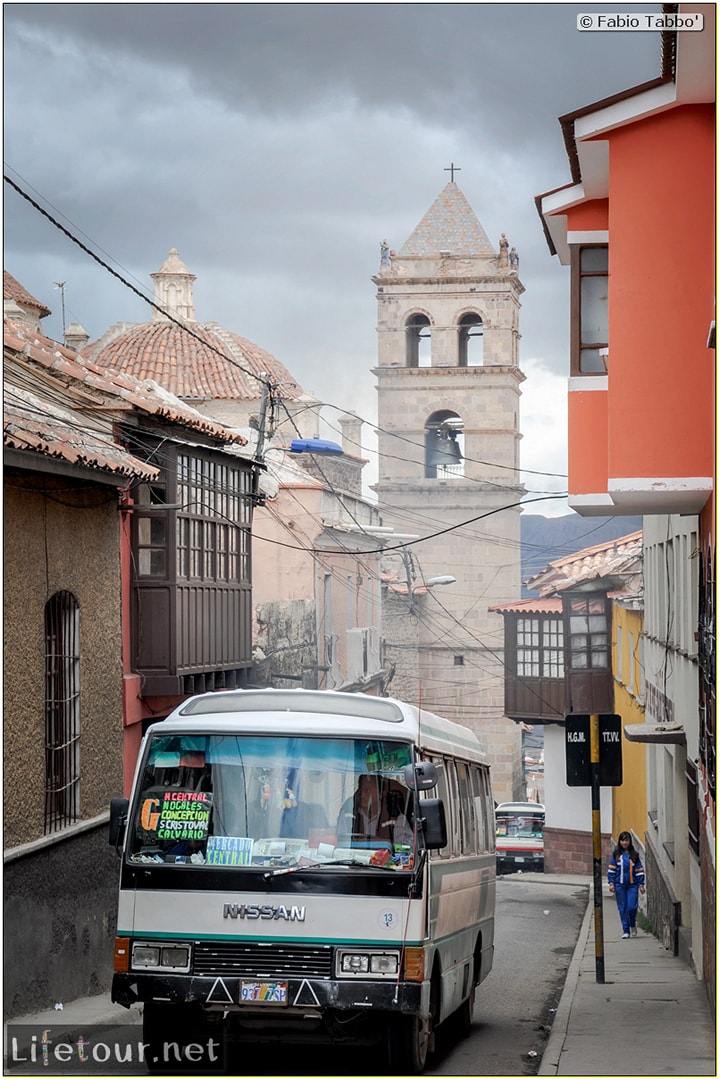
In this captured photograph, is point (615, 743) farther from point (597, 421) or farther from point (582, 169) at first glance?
point (582, 169)

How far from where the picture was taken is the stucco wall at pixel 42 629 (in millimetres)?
13109

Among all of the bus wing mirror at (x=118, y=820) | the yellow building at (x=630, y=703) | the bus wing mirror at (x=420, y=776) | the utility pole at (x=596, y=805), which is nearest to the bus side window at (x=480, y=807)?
the utility pole at (x=596, y=805)

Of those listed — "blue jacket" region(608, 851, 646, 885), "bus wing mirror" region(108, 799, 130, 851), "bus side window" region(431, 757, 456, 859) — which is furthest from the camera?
"blue jacket" region(608, 851, 646, 885)

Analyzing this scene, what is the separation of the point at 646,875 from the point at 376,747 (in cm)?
1653

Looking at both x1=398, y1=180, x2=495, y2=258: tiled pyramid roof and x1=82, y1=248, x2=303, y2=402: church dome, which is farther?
x1=398, y1=180, x2=495, y2=258: tiled pyramid roof

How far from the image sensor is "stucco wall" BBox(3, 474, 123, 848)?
13109 millimetres

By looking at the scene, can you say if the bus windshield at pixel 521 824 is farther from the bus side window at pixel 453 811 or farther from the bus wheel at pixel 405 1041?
the bus wheel at pixel 405 1041

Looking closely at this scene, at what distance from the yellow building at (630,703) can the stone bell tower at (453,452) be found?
20.6m

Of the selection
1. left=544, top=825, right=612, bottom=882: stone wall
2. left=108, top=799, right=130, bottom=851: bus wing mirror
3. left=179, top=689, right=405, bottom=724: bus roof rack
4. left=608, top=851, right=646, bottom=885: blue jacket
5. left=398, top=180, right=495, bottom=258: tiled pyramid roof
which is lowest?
left=544, top=825, right=612, bottom=882: stone wall

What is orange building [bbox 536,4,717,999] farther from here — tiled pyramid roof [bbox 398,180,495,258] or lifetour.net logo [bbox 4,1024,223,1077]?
tiled pyramid roof [bbox 398,180,495,258]

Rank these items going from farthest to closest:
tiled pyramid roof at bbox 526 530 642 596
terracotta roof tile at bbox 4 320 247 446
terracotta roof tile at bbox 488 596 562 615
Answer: terracotta roof tile at bbox 488 596 562 615, tiled pyramid roof at bbox 526 530 642 596, terracotta roof tile at bbox 4 320 247 446

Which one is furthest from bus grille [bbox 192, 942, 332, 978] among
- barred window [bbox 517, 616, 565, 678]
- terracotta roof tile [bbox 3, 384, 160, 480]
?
barred window [bbox 517, 616, 565, 678]

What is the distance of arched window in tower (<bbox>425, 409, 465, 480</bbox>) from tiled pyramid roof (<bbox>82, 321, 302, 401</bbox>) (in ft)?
50.6

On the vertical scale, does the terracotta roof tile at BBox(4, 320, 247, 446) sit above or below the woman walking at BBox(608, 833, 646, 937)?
above
